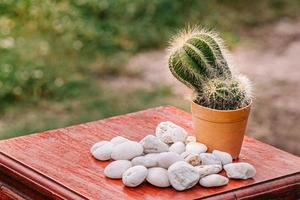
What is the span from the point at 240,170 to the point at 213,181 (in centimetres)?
9

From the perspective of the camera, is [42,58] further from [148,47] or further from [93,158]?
[93,158]

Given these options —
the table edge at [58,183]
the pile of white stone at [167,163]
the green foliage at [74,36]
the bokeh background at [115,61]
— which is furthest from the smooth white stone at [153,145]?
the green foliage at [74,36]

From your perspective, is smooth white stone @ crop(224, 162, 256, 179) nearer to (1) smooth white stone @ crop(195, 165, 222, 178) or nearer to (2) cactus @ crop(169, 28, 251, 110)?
(1) smooth white stone @ crop(195, 165, 222, 178)

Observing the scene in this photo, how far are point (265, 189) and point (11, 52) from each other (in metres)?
2.77

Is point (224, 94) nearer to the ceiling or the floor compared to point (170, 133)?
nearer to the ceiling

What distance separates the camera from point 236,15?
5777mm

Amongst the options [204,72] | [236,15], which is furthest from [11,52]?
[204,72]

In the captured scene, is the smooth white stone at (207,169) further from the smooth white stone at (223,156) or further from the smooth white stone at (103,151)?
the smooth white stone at (103,151)

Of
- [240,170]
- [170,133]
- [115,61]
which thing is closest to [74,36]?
[115,61]

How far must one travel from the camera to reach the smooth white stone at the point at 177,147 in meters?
2.09

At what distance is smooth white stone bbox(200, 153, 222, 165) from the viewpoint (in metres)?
2.02

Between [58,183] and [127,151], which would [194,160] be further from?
[58,183]

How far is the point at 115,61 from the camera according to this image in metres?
4.82

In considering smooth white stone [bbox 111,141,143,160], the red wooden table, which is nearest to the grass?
the red wooden table
